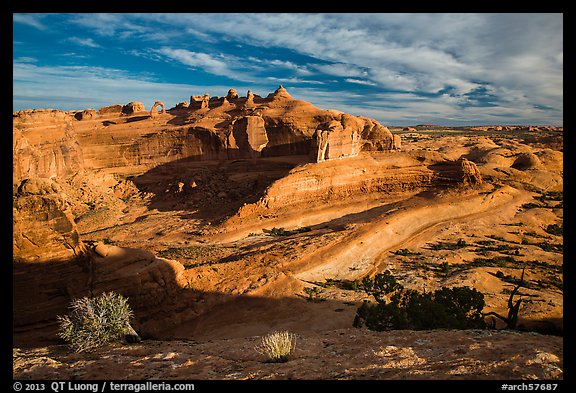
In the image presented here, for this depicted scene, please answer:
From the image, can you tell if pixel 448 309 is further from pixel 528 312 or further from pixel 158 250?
pixel 158 250

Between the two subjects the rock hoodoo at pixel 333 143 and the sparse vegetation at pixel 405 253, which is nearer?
the sparse vegetation at pixel 405 253

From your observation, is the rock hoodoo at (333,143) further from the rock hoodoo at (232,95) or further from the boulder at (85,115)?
the boulder at (85,115)

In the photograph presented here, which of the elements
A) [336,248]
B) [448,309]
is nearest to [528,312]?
[448,309]

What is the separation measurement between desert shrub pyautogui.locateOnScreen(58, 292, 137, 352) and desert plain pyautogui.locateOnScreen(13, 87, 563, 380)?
0.49m

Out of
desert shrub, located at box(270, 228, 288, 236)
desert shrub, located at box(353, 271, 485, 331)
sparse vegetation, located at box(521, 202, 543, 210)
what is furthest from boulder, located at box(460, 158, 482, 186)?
desert shrub, located at box(353, 271, 485, 331)

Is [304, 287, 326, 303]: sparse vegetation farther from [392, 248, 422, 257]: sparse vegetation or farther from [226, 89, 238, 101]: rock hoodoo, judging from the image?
[226, 89, 238, 101]: rock hoodoo

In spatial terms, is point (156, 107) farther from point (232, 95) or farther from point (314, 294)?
point (314, 294)

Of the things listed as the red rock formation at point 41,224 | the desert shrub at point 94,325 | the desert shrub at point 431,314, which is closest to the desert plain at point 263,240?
the red rock formation at point 41,224

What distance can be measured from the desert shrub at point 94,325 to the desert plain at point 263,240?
19.5 inches

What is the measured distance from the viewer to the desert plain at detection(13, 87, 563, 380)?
7.95 metres

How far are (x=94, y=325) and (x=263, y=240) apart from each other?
17517 mm

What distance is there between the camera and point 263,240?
26281 millimetres

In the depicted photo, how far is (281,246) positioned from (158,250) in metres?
9.54

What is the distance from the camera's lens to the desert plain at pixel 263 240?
7.95m
